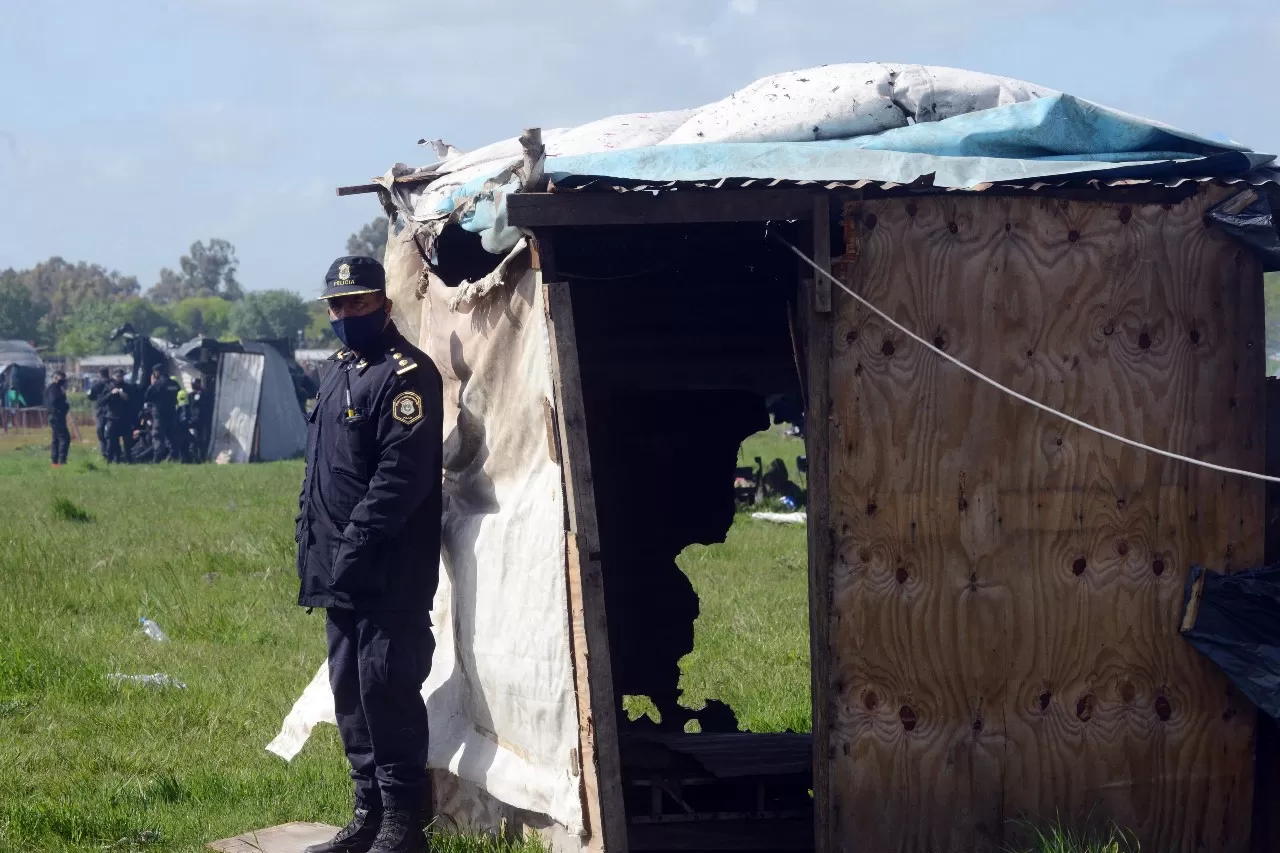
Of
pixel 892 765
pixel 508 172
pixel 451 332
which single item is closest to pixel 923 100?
pixel 508 172

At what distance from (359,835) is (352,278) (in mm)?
2017

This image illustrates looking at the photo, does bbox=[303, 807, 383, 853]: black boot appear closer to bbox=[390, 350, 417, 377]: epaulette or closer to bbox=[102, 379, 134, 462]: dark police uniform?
bbox=[390, 350, 417, 377]: epaulette

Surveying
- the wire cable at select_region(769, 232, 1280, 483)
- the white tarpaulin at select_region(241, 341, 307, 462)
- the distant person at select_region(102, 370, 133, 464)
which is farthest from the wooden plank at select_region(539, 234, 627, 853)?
the distant person at select_region(102, 370, 133, 464)

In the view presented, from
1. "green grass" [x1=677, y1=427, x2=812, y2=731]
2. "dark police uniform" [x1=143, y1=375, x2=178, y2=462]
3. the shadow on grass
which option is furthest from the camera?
"dark police uniform" [x1=143, y1=375, x2=178, y2=462]

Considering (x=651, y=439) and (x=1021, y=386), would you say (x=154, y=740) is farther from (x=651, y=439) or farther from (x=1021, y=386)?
(x=1021, y=386)

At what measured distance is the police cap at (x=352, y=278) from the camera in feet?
16.6

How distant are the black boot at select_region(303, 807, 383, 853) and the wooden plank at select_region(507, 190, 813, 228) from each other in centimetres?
230

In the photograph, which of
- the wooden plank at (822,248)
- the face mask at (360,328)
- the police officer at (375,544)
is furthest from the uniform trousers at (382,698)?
the wooden plank at (822,248)

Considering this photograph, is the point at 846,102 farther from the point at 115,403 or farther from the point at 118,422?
the point at 118,422

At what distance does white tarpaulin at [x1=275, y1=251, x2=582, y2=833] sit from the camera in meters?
4.79

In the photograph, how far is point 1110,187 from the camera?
176 inches

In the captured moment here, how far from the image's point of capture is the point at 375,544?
15.9 ft

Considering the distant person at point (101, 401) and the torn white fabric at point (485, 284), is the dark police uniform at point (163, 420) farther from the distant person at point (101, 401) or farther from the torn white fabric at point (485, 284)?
the torn white fabric at point (485, 284)

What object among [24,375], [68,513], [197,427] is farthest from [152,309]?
[68,513]
